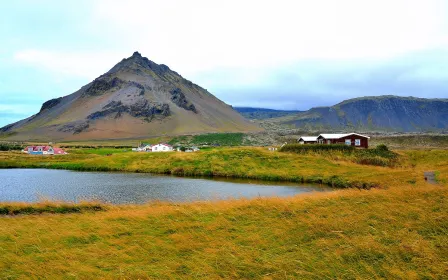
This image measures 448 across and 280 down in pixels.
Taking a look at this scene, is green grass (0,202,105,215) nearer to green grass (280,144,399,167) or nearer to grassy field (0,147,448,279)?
grassy field (0,147,448,279)

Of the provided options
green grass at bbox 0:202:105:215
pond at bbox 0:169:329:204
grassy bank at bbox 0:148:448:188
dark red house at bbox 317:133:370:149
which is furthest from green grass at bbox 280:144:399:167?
green grass at bbox 0:202:105:215

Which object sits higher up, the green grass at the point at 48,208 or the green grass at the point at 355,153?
the green grass at the point at 355,153

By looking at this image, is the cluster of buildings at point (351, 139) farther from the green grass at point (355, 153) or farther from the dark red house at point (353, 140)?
the green grass at point (355, 153)

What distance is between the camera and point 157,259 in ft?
32.7

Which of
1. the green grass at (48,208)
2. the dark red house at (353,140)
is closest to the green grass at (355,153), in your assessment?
the dark red house at (353,140)

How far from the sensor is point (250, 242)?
36.2 ft

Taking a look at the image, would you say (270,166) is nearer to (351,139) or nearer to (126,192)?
(126,192)

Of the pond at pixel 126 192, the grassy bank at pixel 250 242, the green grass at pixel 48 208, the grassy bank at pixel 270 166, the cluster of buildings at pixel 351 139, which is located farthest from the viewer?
the cluster of buildings at pixel 351 139

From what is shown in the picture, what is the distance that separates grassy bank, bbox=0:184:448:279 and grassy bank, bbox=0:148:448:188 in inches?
1175

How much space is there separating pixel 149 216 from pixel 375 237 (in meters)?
9.28

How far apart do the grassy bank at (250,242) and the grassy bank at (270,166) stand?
29.8 m

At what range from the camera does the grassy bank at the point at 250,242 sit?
28.6ft

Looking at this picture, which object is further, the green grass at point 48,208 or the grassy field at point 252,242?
the green grass at point 48,208

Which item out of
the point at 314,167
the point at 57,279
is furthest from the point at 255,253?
the point at 314,167
